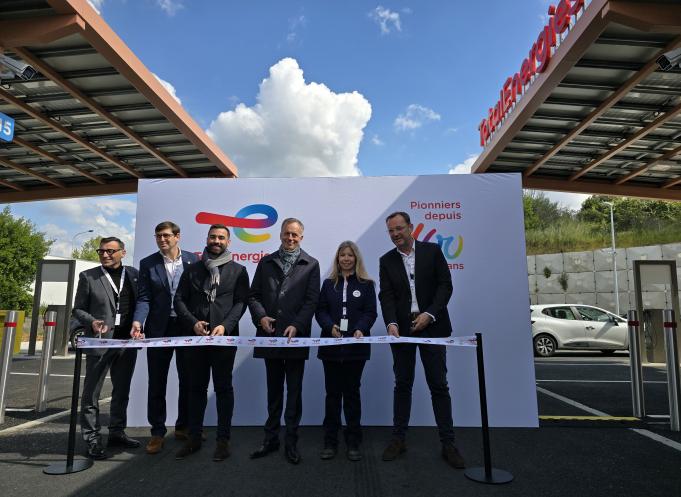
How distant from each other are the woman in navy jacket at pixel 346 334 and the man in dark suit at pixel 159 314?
128cm

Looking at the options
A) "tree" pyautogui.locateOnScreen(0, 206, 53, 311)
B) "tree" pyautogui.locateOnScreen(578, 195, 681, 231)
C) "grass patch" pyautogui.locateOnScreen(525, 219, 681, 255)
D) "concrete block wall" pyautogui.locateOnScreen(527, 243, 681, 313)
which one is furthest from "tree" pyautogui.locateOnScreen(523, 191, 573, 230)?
"tree" pyautogui.locateOnScreen(0, 206, 53, 311)

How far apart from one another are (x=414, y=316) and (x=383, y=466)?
1.22 meters

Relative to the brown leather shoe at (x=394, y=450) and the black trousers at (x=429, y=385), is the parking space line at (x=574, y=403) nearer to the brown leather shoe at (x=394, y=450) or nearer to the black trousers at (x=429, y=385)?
the black trousers at (x=429, y=385)

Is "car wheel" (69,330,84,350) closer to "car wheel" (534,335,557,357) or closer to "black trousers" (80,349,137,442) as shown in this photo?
"black trousers" (80,349,137,442)

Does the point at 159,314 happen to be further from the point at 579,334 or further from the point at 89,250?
the point at 89,250

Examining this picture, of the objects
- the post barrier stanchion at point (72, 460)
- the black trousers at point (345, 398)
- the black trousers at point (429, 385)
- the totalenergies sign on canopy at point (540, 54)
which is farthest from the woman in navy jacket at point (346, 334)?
the totalenergies sign on canopy at point (540, 54)

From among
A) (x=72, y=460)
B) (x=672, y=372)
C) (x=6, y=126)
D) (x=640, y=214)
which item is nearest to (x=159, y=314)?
(x=72, y=460)

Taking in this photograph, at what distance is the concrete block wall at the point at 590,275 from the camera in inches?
882

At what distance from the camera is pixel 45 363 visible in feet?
19.4

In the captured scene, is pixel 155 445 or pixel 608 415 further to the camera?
pixel 608 415

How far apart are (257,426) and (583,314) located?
407 inches

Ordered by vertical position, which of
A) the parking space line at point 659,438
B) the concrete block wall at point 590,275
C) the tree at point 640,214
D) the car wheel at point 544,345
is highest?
the tree at point 640,214

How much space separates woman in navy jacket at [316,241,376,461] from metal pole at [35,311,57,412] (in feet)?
12.9

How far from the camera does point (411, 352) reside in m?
3.85
